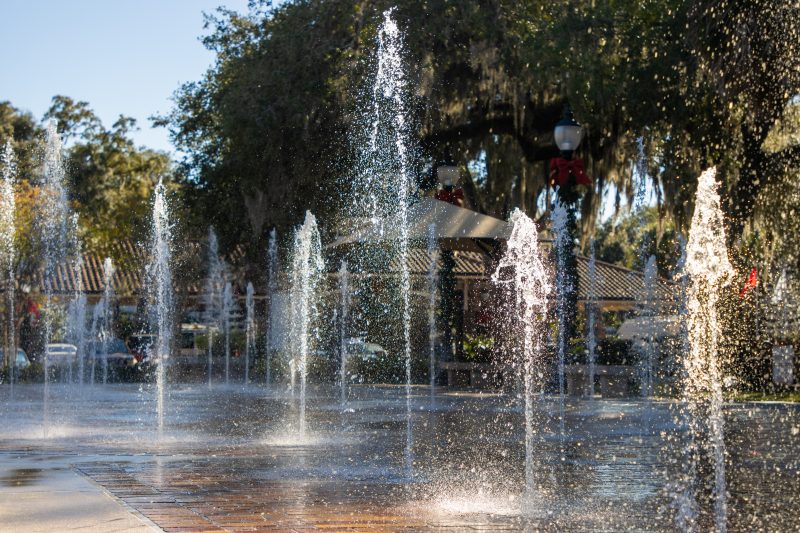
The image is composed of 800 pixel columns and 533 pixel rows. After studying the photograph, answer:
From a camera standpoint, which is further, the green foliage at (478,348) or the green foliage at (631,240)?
the green foliage at (631,240)

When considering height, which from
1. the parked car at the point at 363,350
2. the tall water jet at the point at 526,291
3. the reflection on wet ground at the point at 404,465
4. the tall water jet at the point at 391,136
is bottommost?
the reflection on wet ground at the point at 404,465

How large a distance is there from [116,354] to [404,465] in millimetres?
22109

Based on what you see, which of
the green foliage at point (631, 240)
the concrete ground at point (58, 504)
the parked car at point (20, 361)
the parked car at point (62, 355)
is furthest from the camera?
the green foliage at point (631, 240)

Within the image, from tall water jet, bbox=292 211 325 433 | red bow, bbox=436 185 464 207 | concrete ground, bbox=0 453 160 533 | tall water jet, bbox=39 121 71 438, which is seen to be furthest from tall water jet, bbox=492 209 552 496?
tall water jet, bbox=39 121 71 438

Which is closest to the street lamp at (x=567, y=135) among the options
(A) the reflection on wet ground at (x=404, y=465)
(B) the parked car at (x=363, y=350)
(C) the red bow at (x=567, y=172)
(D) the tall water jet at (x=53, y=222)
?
(C) the red bow at (x=567, y=172)

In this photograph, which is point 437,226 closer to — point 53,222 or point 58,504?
point 58,504

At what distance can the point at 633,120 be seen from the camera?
2084 cm

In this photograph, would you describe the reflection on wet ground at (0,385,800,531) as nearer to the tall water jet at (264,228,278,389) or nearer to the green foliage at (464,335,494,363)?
the green foliage at (464,335,494,363)

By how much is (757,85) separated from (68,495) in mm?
13848

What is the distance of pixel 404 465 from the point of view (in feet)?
25.9

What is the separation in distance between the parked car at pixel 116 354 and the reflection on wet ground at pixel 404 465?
14619 millimetres

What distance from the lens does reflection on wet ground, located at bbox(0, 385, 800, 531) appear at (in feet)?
19.0

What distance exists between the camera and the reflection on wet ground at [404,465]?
5.79 metres

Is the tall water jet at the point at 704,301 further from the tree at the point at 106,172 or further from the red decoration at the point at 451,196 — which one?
the tree at the point at 106,172
